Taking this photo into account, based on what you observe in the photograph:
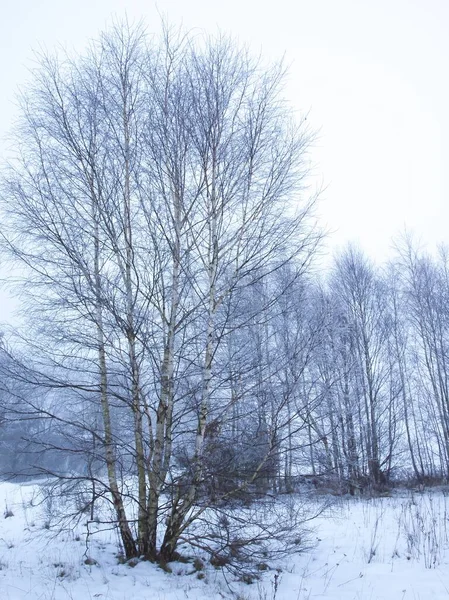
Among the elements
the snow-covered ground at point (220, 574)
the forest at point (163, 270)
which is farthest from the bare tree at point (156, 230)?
the snow-covered ground at point (220, 574)

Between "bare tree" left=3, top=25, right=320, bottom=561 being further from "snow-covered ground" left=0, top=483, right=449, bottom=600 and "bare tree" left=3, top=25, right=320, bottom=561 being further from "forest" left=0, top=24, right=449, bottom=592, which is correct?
"snow-covered ground" left=0, top=483, right=449, bottom=600

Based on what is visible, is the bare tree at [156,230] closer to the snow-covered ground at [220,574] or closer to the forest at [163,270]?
the forest at [163,270]

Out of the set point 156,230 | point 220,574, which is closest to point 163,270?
point 156,230

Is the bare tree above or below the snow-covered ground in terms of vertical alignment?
above

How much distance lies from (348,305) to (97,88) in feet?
43.0

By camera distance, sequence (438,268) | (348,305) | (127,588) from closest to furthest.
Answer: (127,588), (348,305), (438,268)

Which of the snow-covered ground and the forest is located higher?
the forest

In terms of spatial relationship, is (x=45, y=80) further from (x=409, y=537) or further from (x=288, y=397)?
(x=409, y=537)

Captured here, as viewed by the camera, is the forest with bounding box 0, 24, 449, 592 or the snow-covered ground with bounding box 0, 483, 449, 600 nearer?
the snow-covered ground with bounding box 0, 483, 449, 600

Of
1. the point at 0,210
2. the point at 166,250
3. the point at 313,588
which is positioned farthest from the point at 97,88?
the point at 313,588

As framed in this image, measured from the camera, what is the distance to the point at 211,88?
17.6 feet

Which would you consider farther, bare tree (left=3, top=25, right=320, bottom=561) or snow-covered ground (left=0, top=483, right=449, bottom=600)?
bare tree (left=3, top=25, right=320, bottom=561)

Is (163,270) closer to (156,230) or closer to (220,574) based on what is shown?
(156,230)

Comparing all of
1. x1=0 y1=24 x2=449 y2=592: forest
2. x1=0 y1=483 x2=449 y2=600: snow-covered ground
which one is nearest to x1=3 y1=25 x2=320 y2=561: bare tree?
x1=0 y1=24 x2=449 y2=592: forest
